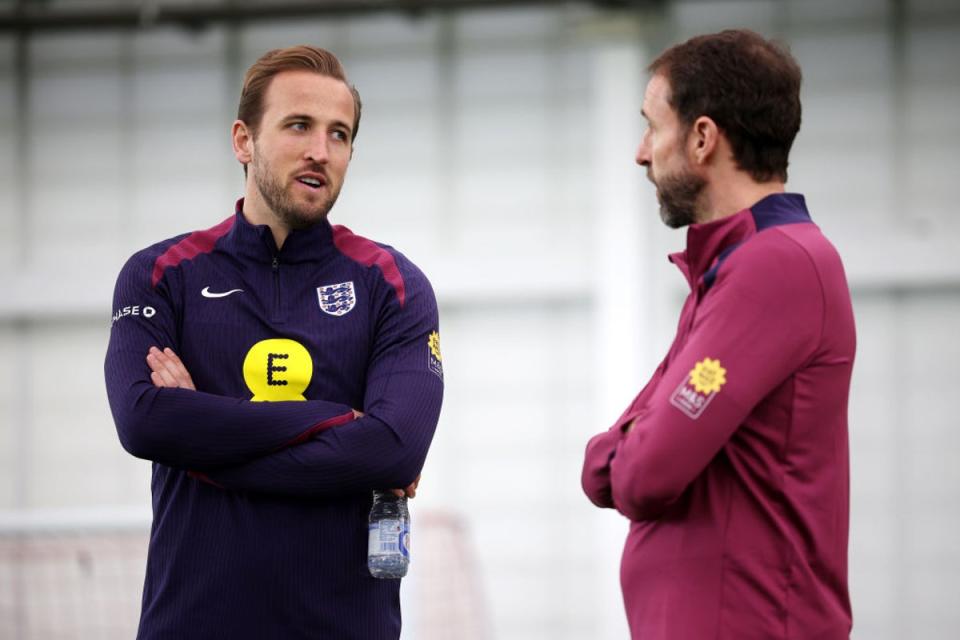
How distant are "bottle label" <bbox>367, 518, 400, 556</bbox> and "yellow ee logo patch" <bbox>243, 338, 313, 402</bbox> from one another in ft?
1.07

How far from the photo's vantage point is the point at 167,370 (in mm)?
2621

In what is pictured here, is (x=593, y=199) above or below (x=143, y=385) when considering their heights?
above

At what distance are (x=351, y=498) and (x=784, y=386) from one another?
973 mm

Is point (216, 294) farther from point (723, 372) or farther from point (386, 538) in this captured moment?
point (723, 372)

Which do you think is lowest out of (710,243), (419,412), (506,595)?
(506,595)

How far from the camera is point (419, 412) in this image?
105 inches

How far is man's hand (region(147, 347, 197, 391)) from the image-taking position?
261 cm

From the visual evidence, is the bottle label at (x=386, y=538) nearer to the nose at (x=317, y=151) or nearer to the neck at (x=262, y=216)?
the neck at (x=262, y=216)

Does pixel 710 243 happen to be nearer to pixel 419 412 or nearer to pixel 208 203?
pixel 419 412

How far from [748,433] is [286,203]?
116 centimetres

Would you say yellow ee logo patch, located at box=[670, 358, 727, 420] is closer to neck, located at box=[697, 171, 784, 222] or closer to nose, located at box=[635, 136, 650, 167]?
neck, located at box=[697, 171, 784, 222]

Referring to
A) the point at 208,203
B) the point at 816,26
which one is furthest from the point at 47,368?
the point at 816,26

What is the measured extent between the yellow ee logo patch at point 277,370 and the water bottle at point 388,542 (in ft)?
1.01

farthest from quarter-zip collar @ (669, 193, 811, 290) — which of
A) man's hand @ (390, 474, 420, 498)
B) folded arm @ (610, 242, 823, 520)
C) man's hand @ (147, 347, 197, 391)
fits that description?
man's hand @ (147, 347, 197, 391)
